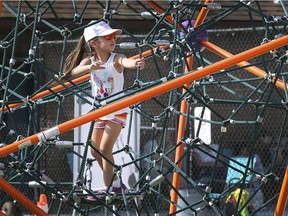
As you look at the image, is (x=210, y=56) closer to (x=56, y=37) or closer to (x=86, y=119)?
(x=56, y=37)

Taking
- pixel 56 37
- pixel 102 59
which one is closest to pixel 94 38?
pixel 102 59

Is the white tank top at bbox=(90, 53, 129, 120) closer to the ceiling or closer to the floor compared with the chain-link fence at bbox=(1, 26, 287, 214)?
closer to the ceiling

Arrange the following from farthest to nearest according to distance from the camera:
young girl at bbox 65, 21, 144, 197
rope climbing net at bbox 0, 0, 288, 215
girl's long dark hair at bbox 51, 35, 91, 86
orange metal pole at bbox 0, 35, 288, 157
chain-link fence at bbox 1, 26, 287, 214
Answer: chain-link fence at bbox 1, 26, 287, 214
girl's long dark hair at bbox 51, 35, 91, 86
young girl at bbox 65, 21, 144, 197
rope climbing net at bbox 0, 0, 288, 215
orange metal pole at bbox 0, 35, 288, 157

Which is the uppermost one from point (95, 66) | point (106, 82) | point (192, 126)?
point (95, 66)

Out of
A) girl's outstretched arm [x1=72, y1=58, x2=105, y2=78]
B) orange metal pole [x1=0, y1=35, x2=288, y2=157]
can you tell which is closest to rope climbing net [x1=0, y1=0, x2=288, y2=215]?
orange metal pole [x1=0, y1=35, x2=288, y2=157]

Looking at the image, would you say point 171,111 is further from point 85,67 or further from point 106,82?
point 85,67

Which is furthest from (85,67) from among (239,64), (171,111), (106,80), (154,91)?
(239,64)

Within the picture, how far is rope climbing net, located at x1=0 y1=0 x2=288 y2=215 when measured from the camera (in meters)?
5.22

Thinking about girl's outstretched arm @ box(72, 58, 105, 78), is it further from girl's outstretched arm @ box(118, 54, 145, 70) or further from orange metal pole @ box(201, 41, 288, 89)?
orange metal pole @ box(201, 41, 288, 89)

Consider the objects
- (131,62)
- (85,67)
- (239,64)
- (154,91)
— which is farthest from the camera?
(239,64)

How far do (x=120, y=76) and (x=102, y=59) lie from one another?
0.14 m

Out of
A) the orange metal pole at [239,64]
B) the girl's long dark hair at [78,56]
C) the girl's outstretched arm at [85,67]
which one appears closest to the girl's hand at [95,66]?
the girl's outstretched arm at [85,67]

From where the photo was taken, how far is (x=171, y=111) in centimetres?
548

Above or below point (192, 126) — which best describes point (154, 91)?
above
